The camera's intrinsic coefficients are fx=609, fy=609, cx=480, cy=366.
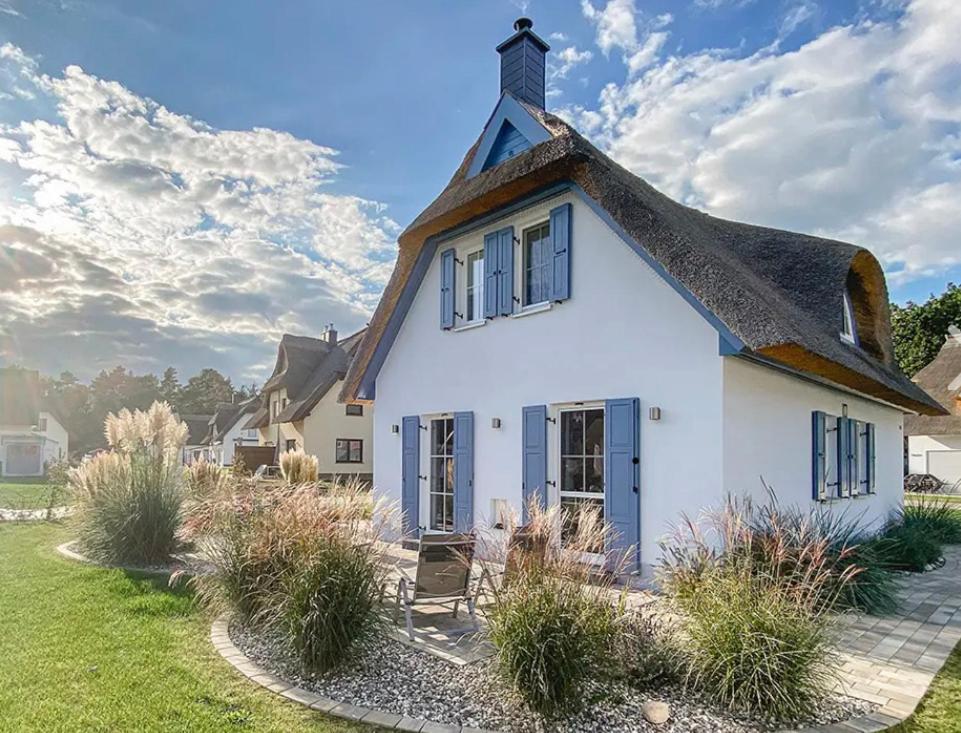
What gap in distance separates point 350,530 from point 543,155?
553cm

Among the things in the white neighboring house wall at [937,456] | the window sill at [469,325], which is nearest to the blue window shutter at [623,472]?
the window sill at [469,325]

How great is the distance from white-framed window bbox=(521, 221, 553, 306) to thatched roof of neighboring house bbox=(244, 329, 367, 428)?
58.0 feet

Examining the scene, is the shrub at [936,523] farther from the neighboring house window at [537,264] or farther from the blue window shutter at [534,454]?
the neighboring house window at [537,264]

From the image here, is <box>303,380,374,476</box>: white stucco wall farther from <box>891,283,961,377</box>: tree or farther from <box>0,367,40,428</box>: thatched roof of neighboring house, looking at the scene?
<box>891,283,961,377</box>: tree

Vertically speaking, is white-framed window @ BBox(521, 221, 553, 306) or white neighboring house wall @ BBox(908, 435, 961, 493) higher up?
white-framed window @ BBox(521, 221, 553, 306)

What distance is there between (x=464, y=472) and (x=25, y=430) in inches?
1506

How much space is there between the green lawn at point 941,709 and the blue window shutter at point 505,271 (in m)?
6.13

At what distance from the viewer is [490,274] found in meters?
9.15

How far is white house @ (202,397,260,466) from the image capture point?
3900 cm

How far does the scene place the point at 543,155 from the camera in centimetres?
797

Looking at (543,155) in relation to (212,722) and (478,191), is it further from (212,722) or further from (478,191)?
(212,722)

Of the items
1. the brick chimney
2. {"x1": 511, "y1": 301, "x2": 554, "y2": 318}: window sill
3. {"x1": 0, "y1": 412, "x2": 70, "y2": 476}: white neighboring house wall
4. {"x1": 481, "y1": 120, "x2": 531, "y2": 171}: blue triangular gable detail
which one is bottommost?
{"x1": 0, "y1": 412, "x2": 70, "y2": 476}: white neighboring house wall

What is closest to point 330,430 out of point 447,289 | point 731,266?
point 447,289

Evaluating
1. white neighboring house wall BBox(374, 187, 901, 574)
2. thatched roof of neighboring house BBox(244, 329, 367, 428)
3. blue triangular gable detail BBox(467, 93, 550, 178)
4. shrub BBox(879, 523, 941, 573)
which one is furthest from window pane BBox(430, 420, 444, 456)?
thatched roof of neighboring house BBox(244, 329, 367, 428)
